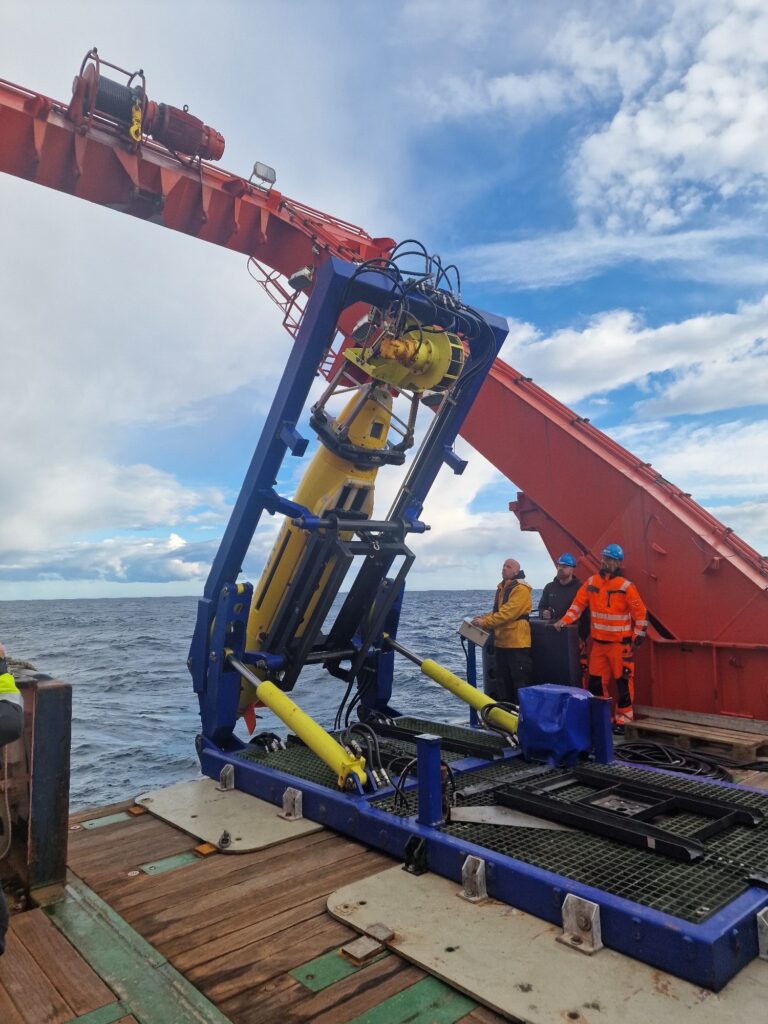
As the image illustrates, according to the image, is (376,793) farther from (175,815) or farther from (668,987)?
(668,987)

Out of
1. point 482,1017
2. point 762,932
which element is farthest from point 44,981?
point 762,932

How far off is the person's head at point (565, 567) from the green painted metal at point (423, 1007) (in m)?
5.01

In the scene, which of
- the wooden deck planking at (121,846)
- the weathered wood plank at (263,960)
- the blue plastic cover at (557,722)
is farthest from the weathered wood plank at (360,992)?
the blue plastic cover at (557,722)

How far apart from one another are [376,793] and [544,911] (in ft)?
4.37

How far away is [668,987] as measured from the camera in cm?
232

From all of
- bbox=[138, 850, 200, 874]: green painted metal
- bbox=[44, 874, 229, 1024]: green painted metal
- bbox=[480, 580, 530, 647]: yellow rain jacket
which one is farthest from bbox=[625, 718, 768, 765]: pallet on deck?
bbox=[44, 874, 229, 1024]: green painted metal

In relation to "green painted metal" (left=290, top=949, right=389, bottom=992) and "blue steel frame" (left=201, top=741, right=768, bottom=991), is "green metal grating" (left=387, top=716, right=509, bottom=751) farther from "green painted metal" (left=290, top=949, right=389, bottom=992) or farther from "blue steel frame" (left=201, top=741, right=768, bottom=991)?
"green painted metal" (left=290, top=949, right=389, bottom=992)

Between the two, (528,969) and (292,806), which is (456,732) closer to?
(292,806)

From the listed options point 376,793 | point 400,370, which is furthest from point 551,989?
point 400,370

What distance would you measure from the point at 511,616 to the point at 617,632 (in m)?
0.96

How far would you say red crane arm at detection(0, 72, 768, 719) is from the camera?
230 inches

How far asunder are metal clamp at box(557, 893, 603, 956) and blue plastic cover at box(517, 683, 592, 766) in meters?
1.78

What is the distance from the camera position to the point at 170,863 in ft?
11.5

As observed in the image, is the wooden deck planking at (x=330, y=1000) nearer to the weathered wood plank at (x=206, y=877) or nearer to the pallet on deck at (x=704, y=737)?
the weathered wood plank at (x=206, y=877)
